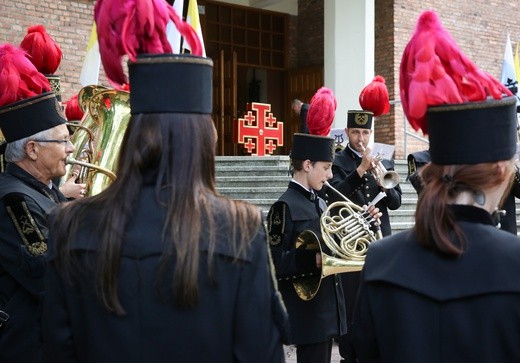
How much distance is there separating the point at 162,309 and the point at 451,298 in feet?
2.58

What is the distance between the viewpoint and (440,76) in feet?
7.09

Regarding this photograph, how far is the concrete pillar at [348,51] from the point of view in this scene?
44.4 feet

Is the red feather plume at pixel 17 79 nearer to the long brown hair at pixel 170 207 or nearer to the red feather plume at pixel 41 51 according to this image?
the long brown hair at pixel 170 207

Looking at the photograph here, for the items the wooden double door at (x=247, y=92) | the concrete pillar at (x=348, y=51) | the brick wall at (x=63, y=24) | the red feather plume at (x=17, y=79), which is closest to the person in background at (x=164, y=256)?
the red feather plume at (x=17, y=79)

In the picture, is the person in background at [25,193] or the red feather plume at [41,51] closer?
the person in background at [25,193]

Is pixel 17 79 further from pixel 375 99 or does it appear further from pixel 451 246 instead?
pixel 375 99

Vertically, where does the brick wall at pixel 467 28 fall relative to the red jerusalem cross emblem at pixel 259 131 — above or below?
above

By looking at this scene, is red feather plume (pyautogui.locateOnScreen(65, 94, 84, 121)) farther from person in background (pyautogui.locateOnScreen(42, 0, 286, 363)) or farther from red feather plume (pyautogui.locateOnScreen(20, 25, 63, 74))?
person in background (pyautogui.locateOnScreen(42, 0, 286, 363))

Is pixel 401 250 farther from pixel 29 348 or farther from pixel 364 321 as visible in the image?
pixel 29 348

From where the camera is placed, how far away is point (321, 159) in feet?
16.2

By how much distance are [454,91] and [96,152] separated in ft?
9.51

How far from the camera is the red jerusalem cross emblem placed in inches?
560

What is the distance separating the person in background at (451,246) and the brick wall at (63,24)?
9107 mm

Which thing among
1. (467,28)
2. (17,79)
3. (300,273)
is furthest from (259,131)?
(17,79)
